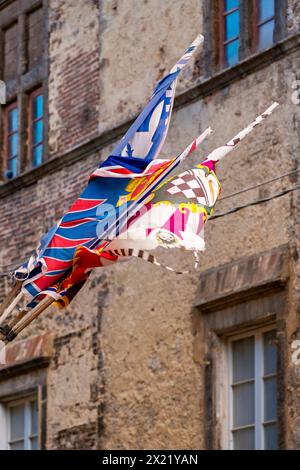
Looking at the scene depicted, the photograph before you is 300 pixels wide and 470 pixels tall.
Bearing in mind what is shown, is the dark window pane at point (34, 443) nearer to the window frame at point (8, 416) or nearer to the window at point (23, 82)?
the window frame at point (8, 416)

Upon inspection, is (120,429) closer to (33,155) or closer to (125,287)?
(125,287)

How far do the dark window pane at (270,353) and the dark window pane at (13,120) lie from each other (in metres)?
5.39

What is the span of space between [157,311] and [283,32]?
2823 millimetres

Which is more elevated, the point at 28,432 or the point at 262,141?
the point at 262,141

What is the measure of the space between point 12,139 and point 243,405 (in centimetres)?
548

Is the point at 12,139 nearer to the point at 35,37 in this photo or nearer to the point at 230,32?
the point at 35,37

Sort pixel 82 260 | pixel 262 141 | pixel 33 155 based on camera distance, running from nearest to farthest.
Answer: pixel 82 260 → pixel 262 141 → pixel 33 155

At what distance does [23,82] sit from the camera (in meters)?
20.5

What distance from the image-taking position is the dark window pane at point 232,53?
17.2 meters

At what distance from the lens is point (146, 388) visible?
56.5 ft

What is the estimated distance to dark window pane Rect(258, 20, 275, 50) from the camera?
16734 mm

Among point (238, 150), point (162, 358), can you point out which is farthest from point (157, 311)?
point (238, 150)

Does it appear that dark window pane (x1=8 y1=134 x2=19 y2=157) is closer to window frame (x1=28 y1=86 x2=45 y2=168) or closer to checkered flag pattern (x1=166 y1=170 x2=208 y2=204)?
window frame (x1=28 y1=86 x2=45 y2=168)

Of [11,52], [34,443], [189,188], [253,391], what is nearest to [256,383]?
[253,391]
